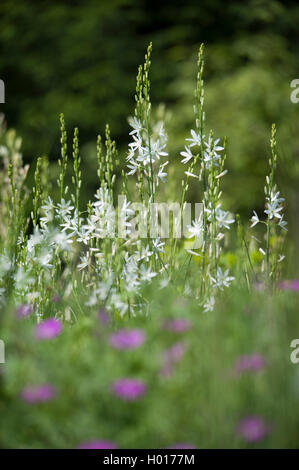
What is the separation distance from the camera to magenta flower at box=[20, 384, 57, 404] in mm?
1418

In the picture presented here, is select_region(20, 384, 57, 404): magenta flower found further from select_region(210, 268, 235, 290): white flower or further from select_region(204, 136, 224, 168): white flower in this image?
select_region(204, 136, 224, 168): white flower

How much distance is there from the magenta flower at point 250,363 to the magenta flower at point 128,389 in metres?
0.25

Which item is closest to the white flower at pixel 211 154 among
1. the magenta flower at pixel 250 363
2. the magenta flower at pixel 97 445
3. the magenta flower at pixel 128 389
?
the magenta flower at pixel 250 363

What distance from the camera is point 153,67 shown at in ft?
32.8

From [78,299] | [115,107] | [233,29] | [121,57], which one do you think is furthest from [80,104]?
[78,299]

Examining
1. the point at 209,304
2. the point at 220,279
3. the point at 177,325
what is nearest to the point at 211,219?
the point at 220,279

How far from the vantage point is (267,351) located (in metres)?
1.53

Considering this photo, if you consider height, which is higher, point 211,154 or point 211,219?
point 211,154

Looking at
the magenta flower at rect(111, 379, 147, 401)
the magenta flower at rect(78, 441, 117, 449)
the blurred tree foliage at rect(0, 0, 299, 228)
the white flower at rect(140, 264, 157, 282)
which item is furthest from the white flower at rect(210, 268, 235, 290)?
the blurred tree foliage at rect(0, 0, 299, 228)

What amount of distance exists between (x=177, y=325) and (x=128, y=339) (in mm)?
147

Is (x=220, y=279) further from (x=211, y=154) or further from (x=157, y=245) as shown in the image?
(x=211, y=154)

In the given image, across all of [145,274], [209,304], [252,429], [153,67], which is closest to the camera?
[252,429]

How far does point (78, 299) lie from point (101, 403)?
122 centimetres

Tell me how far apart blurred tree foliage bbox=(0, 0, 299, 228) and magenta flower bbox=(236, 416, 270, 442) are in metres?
7.03
